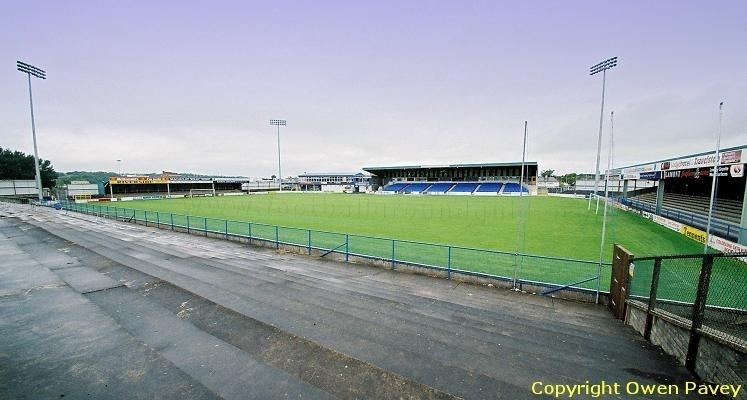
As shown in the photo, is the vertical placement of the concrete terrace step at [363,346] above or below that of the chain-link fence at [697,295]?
below

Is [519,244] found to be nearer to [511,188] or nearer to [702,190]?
[702,190]

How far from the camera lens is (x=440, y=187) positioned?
7838cm

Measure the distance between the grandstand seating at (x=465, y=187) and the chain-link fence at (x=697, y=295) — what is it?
209ft

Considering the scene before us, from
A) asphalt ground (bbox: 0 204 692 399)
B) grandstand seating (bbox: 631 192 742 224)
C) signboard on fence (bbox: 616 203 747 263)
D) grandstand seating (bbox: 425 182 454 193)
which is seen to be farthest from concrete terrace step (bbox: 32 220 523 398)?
grandstand seating (bbox: 425 182 454 193)

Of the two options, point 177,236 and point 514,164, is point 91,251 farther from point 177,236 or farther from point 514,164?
point 514,164

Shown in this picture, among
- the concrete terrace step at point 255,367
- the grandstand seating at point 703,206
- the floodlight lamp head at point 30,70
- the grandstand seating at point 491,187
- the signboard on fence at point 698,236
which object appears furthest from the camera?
the grandstand seating at point 491,187

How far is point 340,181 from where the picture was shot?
407ft

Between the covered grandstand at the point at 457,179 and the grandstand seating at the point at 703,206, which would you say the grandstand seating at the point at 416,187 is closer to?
the covered grandstand at the point at 457,179

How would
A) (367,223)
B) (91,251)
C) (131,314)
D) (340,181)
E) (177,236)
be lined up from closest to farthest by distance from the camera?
(131,314), (91,251), (177,236), (367,223), (340,181)

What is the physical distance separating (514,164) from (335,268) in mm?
70400

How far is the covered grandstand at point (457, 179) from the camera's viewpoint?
70062 millimetres

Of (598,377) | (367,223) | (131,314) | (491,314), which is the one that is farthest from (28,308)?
(367,223)

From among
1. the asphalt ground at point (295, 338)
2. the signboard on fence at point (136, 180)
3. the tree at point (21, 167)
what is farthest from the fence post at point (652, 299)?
the tree at point (21, 167)

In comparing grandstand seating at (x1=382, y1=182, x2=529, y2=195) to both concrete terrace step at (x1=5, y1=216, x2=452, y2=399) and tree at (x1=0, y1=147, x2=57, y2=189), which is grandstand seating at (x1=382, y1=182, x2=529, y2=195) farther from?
tree at (x1=0, y1=147, x2=57, y2=189)
